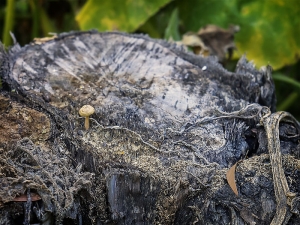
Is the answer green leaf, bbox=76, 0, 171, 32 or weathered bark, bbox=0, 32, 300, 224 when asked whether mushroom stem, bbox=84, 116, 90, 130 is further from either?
green leaf, bbox=76, 0, 171, 32

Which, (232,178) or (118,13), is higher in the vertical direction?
(118,13)

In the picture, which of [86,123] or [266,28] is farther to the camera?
[266,28]

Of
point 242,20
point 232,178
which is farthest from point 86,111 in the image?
point 242,20

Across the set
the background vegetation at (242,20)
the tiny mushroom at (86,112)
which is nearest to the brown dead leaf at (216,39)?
the background vegetation at (242,20)

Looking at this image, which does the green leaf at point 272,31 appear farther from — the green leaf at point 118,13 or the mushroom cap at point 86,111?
the mushroom cap at point 86,111

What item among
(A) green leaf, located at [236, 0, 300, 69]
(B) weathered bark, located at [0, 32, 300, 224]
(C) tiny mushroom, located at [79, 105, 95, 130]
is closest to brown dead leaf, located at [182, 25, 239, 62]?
(A) green leaf, located at [236, 0, 300, 69]

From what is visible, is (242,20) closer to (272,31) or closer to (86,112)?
(272,31)
